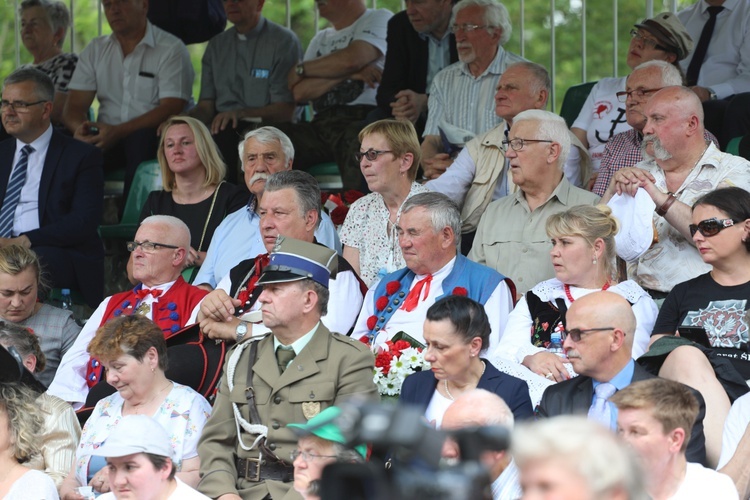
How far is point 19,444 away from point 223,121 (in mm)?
3937

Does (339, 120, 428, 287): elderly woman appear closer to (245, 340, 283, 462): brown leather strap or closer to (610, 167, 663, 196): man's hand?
(610, 167, 663, 196): man's hand

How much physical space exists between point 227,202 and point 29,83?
164cm

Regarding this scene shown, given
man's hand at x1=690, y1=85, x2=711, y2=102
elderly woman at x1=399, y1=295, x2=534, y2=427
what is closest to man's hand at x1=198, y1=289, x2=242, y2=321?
elderly woman at x1=399, y1=295, x2=534, y2=427

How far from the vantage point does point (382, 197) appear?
6.22 metres

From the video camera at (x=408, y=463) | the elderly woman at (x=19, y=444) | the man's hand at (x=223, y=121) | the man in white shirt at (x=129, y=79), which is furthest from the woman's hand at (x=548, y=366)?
the man in white shirt at (x=129, y=79)

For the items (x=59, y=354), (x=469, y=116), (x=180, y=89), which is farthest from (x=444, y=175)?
(x=180, y=89)

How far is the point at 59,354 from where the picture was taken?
6.07 metres

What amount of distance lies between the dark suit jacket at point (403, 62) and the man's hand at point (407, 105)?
0.14 metres

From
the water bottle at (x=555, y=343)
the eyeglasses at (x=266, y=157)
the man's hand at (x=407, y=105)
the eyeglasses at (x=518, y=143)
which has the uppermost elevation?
the eyeglasses at (x=518, y=143)

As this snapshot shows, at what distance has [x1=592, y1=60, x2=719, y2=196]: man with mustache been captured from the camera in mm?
6227

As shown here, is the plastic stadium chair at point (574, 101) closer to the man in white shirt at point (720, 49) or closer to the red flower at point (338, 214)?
the man in white shirt at point (720, 49)

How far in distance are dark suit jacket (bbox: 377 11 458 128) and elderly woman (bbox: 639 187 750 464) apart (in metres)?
3.03

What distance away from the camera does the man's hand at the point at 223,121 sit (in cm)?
807

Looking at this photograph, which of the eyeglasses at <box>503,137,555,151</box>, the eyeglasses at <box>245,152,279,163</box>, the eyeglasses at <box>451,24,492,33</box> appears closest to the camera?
the eyeglasses at <box>503,137,555,151</box>
